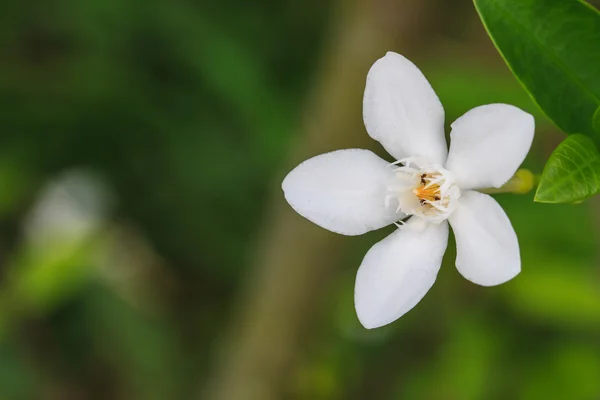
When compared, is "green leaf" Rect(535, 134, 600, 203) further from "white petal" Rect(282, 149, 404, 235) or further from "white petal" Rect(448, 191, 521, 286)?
"white petal" Rect(282, 149, 404, 235)

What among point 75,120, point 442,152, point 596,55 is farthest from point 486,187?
point 75,120

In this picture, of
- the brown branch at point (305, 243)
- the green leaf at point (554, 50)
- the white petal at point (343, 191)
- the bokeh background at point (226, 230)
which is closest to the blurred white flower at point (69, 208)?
the bokeh background at point (226, 230)

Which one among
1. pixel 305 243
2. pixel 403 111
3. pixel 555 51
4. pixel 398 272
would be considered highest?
pixel 555 51

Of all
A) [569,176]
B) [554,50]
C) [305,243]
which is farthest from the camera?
[305,243]

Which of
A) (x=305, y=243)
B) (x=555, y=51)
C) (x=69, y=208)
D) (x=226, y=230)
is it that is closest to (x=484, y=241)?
(x=555, y=51)

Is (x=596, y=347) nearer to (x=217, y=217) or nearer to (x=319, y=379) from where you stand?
(x=319, y=379)

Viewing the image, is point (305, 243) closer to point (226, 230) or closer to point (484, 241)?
point (226, 230)
